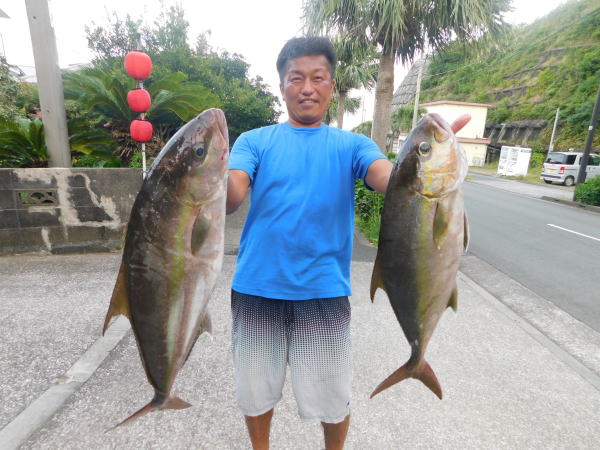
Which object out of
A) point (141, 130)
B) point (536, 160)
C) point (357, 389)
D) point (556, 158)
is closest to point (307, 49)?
point (357, 389)

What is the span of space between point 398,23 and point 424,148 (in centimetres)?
745

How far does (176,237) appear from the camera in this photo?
3.89 ft

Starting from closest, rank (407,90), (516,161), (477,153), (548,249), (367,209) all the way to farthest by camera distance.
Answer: (548,249) < (367,209) < (516,161) < (477,153) < (407,90)

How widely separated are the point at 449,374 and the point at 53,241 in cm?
532

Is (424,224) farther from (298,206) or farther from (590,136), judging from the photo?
(590,136)

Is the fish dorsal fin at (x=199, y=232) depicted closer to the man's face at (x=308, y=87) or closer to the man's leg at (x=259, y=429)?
the man's face at (x=308, y=87)

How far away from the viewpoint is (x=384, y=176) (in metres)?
1.59

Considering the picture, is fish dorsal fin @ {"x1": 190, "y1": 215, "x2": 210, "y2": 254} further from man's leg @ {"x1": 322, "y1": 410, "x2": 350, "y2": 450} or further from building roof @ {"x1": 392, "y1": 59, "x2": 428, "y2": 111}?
building roof @ {"x1": 392, "y1": 59, "x2": 428, "y2": 111}

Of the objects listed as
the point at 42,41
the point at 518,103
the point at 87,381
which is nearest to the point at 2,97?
the point at 42,41

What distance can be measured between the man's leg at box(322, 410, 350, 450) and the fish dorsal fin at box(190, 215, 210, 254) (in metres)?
1.22

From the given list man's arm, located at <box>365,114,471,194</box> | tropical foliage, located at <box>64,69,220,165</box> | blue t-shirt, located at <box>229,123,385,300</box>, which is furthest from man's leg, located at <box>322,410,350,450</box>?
tropical foliage, located at <box>64,69,220,165</box>

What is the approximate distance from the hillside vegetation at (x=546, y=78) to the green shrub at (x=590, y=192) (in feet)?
48.0

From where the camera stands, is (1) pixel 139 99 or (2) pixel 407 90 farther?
(2) pixel 407 90

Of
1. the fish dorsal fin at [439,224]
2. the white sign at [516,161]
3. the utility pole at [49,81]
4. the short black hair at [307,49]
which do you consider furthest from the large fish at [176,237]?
the white sign at [516,161]
